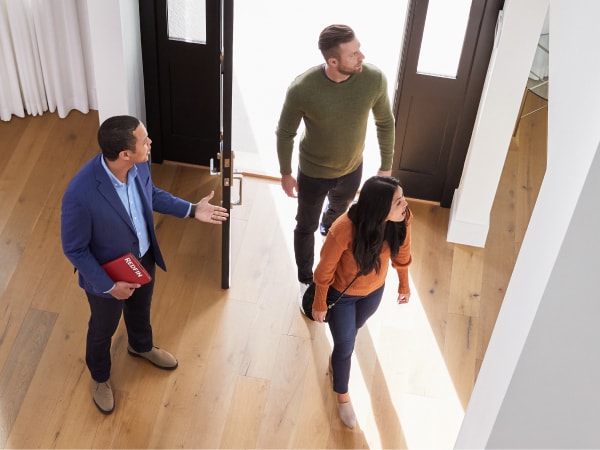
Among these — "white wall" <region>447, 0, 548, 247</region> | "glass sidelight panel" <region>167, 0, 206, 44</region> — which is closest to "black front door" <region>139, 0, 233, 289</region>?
"glass sidelight panel" <region>167, 0, 206, 44</region>

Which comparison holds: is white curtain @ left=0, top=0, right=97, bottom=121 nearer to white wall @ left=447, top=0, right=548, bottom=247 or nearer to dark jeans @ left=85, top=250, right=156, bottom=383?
dark jeans @ left=85, top=250, right=156, bottom=383

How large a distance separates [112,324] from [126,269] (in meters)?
0.41

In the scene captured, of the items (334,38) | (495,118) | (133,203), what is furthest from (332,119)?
(495,118)

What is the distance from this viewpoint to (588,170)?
106cm

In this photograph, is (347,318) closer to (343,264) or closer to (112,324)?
(343,264)

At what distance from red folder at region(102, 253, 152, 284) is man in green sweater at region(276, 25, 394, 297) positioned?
3.14 feet

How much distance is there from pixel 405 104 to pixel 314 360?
1.62m

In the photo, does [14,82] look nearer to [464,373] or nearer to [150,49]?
[150,49]

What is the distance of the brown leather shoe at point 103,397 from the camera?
3789mm

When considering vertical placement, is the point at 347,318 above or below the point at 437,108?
below

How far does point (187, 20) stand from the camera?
14.9 ft

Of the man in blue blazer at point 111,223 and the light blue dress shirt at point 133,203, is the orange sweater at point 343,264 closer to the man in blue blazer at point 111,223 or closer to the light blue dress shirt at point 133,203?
the man in blue blazer at point 111,223

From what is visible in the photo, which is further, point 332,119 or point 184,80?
point 184,80

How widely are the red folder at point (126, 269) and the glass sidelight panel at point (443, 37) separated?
2.11m
